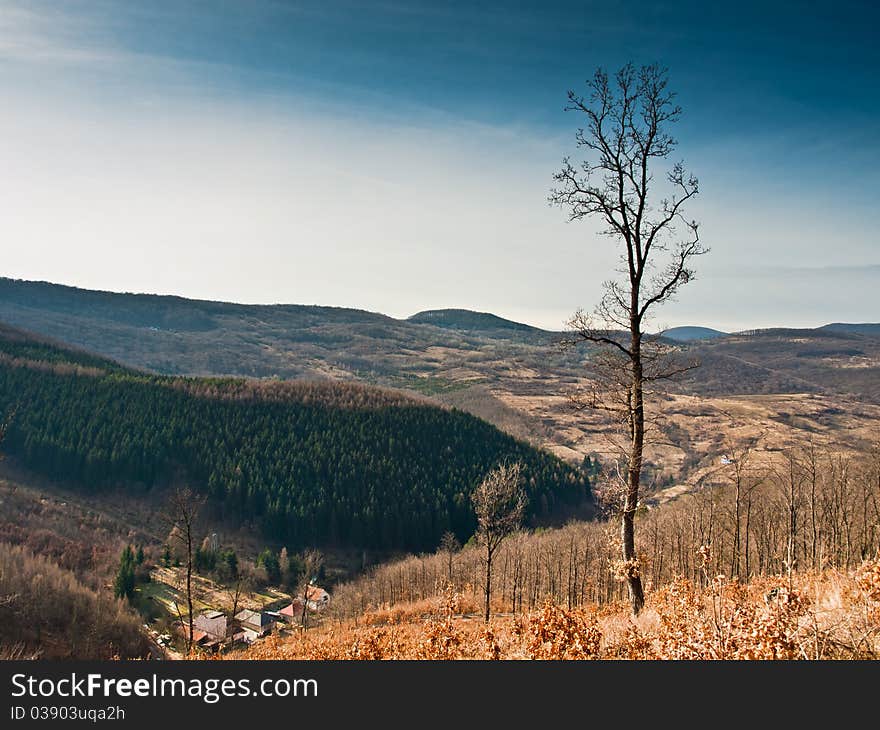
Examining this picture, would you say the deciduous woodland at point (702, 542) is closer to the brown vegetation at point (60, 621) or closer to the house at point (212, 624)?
the house at point (212, 624)

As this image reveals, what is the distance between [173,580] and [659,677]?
9173cm

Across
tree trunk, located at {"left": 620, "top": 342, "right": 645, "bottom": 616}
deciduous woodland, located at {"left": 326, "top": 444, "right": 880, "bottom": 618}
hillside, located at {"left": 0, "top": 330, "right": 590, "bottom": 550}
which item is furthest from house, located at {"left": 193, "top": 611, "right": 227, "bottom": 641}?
tree trunk, located at {"left": 620, "top": 342, "right": 645, "bottom": 616}

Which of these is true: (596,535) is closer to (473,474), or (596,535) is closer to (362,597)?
(362,597)

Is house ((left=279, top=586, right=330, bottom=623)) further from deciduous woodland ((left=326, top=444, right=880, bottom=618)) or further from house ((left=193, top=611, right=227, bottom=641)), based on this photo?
house ((left=193, top=611, right=227, bottom=641))

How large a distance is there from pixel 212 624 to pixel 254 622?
7758 millimetres

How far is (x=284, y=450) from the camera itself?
141 meters

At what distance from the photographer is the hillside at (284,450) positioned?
123 meters

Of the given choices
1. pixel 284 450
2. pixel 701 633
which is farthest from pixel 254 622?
pixel 701 633

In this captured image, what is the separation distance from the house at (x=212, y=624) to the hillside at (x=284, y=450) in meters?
48.1

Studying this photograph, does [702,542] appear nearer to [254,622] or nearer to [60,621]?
[60,621]

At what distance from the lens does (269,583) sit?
9194 centimetres

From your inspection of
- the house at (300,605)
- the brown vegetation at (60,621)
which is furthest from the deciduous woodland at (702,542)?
the brown vegetation at (60,621)

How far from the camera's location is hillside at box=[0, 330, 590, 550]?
402 feet

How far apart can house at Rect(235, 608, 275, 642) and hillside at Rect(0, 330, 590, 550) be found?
4139 cm
